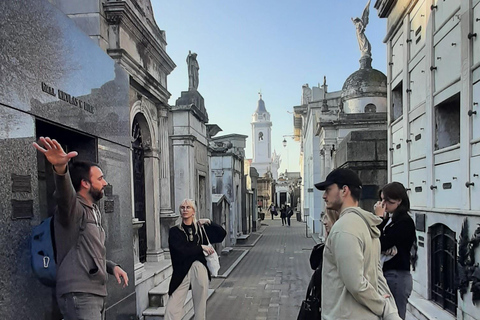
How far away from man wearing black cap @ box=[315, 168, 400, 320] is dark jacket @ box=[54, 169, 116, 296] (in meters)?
1.71

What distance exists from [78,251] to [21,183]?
0.74m

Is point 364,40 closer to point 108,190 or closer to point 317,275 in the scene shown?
point 108,190

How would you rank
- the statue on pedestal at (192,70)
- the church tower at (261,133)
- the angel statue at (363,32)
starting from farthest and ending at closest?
the church tower at (261,133) < the angel statue at (363,32) < the statue on pedestal at (192,70)

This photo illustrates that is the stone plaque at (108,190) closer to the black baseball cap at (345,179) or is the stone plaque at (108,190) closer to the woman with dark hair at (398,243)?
the black baseball cap at (345,179)

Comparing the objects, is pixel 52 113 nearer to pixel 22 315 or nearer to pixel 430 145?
pixel 22 315

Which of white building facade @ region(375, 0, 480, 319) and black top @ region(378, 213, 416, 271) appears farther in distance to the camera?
white building facade @ region(375, 0, 480, 319)

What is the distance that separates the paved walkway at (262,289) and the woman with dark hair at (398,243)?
323 cm

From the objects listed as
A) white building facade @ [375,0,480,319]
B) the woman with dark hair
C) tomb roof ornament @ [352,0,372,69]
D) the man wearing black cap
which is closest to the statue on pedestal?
white building facade @ [375,0,480,319]

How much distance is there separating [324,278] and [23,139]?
8.40 feet

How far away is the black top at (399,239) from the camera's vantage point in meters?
3.54

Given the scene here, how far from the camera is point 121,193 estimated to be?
4.74 metres

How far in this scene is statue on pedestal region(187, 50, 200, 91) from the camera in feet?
38.6

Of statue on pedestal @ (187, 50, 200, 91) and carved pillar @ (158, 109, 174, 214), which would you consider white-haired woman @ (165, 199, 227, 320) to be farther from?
statue on pedestal @ (187, 50, 200, 91)

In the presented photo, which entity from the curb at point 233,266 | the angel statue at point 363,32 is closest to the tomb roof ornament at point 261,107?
the angel statue at point 363,32
